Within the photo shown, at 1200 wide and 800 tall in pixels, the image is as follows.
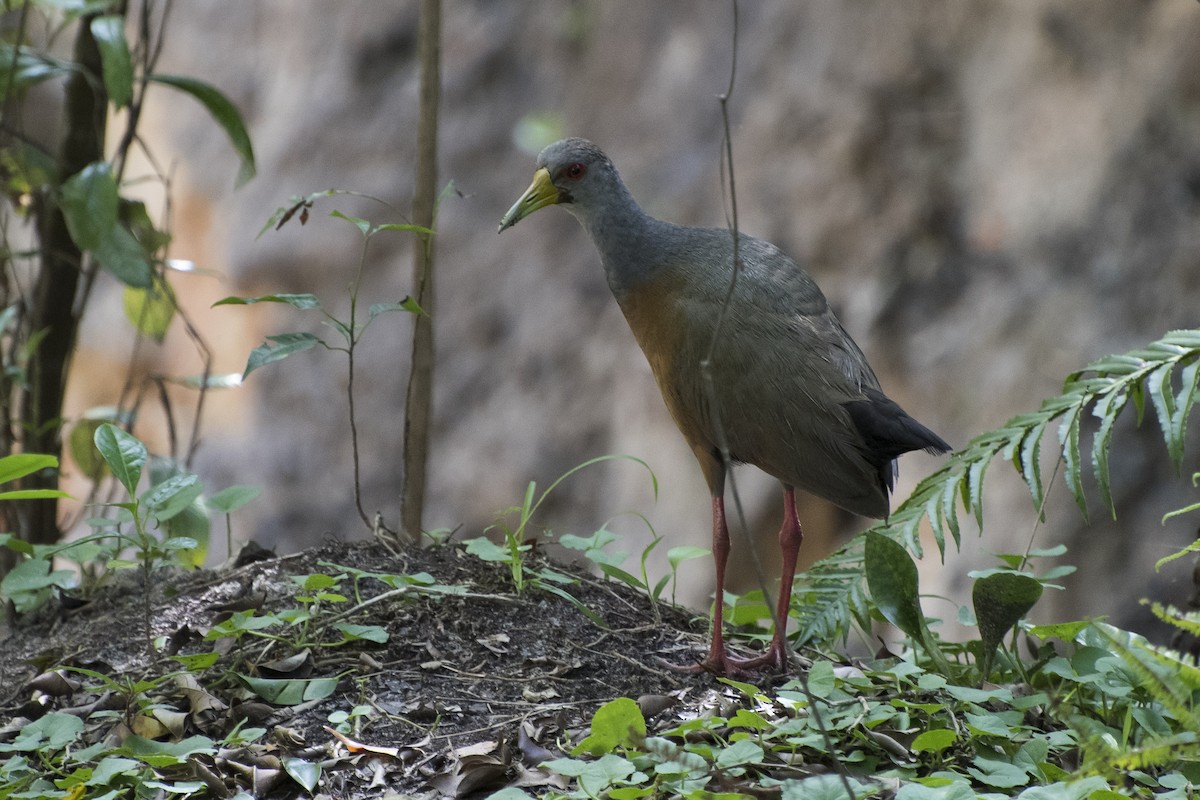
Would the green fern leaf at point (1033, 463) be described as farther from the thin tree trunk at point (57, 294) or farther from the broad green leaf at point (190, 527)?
the thin tree trunk at point (57, 294)

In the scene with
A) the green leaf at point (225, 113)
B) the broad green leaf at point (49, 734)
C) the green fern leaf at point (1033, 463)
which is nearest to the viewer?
the broad green leaf at point (49, 734)

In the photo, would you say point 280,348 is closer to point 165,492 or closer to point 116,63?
point 165,492

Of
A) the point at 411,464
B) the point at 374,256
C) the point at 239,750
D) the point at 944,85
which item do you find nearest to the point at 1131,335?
the point at 944,85

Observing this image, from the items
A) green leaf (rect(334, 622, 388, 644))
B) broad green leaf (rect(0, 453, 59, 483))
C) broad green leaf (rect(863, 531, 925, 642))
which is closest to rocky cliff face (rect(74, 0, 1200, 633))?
broad green leaf (rect(863, 531, 925, 642))

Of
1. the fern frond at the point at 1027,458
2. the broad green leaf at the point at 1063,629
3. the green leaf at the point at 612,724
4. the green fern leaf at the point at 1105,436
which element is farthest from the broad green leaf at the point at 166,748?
the green fern leaf at the point at 1105,436

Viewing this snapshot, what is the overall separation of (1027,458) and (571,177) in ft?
4.78

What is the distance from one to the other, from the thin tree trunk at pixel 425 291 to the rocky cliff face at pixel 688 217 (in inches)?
64.8

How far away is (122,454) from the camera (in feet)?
7.93

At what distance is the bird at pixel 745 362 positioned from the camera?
272 centimetres

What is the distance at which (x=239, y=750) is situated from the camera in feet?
7.10

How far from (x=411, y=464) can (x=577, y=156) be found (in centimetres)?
99

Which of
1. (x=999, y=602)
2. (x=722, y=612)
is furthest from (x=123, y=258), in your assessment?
(x=999, y=602)

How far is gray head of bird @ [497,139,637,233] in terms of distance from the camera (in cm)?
313

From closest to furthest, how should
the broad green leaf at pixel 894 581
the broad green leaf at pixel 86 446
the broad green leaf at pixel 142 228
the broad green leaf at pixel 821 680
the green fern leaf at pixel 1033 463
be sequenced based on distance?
the broad green leaf at pixel 821 680 < the broad green leaf at pixel 894 581 < the green fern leaf at pixel 1033 463 < the broad green leaf at pixel 142 228 < the broad green leaf at pixel 86 446
